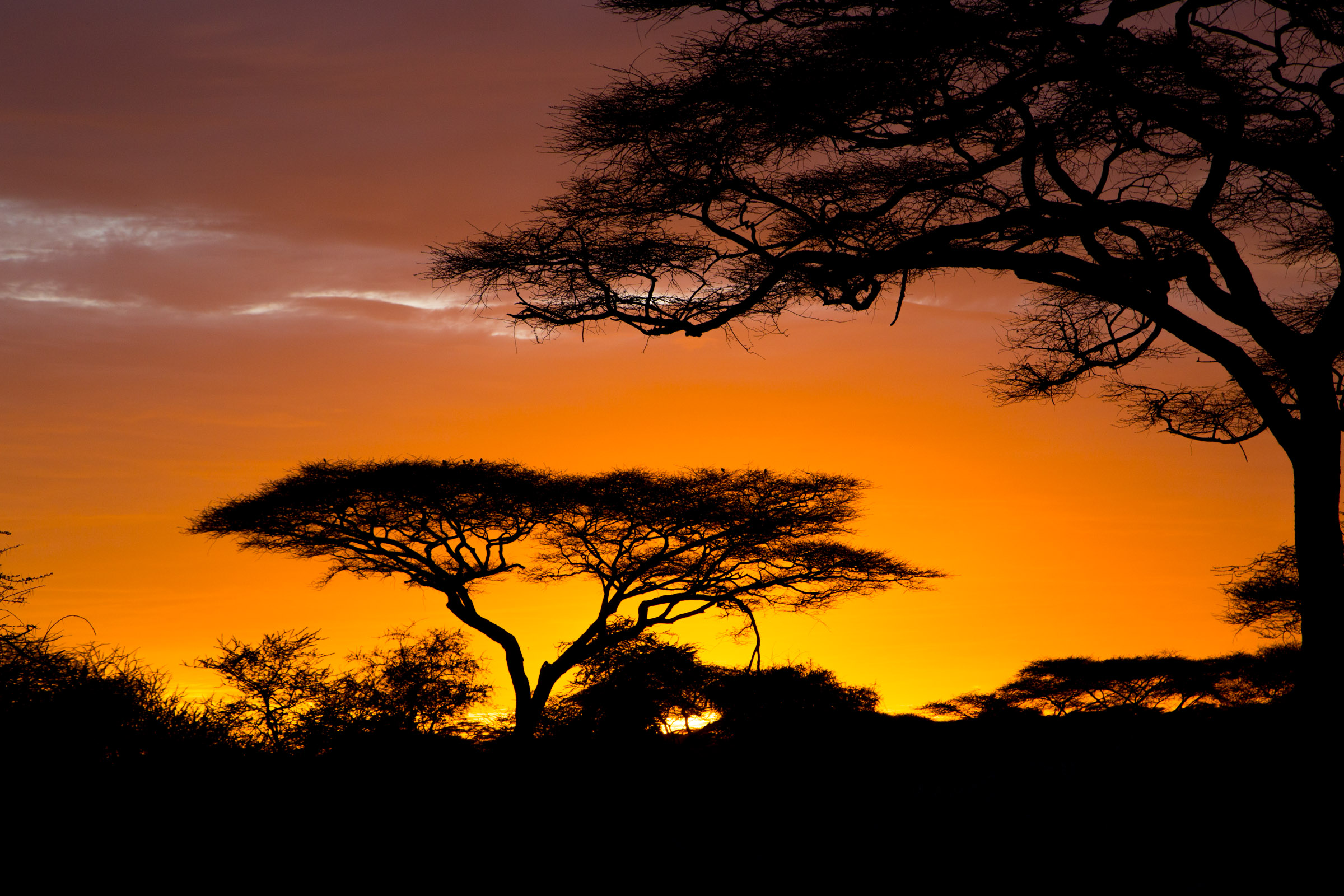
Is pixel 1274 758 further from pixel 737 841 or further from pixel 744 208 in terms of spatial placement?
pixel 744 208

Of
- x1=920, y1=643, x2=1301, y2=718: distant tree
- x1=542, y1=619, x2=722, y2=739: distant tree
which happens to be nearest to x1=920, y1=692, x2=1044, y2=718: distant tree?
x1=920, y1=643, x2=1301, y2=718: distant tree

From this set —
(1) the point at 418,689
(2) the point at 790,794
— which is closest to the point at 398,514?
(1) the point at 418,689

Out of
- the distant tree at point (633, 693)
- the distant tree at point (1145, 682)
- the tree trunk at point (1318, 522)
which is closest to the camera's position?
the tree trunk at point (1318, 522)

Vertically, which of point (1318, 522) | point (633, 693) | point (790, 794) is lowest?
point (790, 794)

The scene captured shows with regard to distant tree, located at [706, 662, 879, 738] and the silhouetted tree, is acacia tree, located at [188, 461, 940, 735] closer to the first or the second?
distant tree, located at [706, 662, 879, 738]

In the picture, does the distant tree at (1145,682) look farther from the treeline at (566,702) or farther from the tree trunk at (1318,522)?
the tree trunk at (1318,522)

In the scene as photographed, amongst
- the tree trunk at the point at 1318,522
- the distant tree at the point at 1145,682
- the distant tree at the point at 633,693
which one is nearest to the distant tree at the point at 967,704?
the distant tree at the point at 1145,682

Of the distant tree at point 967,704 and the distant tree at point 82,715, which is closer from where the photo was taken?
the distant tree at point 82,715

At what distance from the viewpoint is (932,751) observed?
11.0m

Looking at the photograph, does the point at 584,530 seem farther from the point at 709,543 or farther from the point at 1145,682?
the point at 1145,682

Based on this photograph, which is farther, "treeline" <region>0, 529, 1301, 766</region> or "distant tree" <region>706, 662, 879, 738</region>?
"distant tree" <region>706, 662, 879, 738</region>

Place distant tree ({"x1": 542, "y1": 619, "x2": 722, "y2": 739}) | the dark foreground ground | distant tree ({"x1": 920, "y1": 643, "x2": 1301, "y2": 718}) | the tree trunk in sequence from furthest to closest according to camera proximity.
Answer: distant tree ({"x1": 920, "y1": 643, "x2": 1301, "y2": 718})
distant tree ({"x1": 542, "y1": 619, "x2": 722, "y2": 739})
the tree trunk
the dark foreground ground

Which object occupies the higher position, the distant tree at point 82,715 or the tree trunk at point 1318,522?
the tree trunk at point 1318,522

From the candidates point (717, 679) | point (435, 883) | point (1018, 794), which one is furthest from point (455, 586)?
point (1018, 794)
